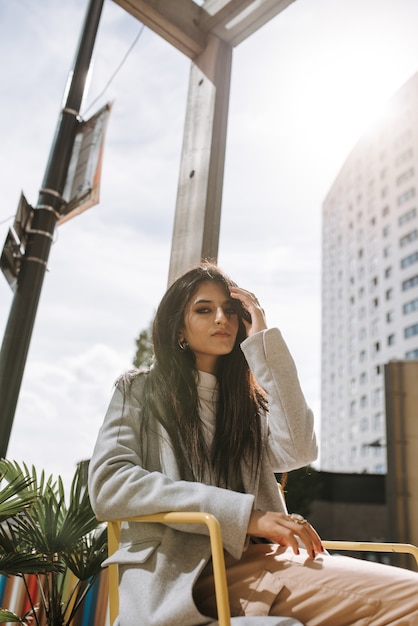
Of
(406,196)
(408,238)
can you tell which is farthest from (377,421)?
(406,196)

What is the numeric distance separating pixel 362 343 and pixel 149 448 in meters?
43.5

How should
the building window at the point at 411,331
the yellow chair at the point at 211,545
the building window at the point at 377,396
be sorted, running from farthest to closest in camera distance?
1. the building window at the point at 377,396
2. the building window at the point at 411,331
3. the yellow chair at the point at 211,545

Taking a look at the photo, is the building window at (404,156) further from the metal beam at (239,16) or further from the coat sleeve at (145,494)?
the coat sleeve at (145,494)

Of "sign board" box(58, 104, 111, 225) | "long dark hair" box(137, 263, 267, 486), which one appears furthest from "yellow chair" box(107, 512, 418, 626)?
"sign board" box(58, 104, 111, 225)

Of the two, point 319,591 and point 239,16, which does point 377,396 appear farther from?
point 319,591

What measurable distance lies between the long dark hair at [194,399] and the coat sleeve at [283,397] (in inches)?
4.0

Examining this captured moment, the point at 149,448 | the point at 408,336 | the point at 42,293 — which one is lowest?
the point at 149,448

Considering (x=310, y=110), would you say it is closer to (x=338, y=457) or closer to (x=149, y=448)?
(x=149, y=448)

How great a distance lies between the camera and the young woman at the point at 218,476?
1066mm

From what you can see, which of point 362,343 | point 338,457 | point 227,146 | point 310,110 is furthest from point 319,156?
point 338,457

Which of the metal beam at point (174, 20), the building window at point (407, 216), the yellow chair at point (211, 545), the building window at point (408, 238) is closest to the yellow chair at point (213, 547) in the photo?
the yellow chair at point (211, 545)

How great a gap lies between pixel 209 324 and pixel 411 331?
37.2m

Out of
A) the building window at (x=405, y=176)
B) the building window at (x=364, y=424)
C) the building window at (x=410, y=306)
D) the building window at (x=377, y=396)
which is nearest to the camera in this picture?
the building window at (x=410, y=306)

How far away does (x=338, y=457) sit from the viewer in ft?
148
